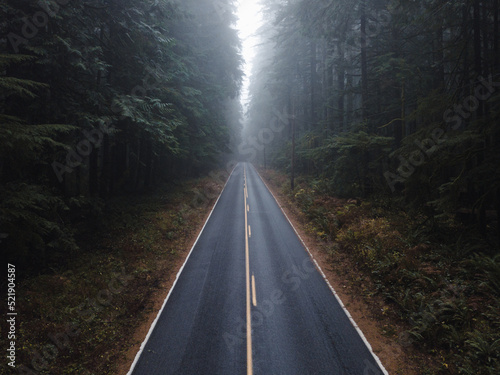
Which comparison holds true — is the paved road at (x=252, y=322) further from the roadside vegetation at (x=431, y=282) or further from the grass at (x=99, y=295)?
the roadside vegetation at (x=431, y=282)

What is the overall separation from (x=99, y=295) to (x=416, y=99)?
17.4m

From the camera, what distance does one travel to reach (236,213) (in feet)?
63.2

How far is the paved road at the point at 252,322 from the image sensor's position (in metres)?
5.84

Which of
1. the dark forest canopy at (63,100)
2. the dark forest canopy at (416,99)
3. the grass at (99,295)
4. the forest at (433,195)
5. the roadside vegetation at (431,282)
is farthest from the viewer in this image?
the dark forest canopy at (416,99)

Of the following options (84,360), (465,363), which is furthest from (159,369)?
(465,363)

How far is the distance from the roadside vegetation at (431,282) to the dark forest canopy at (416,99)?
125 cm

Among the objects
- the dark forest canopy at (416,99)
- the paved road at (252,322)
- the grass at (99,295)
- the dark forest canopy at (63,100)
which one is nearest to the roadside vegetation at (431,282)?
the dark forest canopy at (416,99)

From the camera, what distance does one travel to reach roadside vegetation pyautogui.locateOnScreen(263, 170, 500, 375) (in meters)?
5.77

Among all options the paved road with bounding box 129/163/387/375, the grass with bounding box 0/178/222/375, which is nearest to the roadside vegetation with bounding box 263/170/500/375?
the paved road with bounding box 129/163/387/375

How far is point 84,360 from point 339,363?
627 centimetres

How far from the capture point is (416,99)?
43.8ft

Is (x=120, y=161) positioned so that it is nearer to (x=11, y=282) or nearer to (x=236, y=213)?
(x=236, y=213)

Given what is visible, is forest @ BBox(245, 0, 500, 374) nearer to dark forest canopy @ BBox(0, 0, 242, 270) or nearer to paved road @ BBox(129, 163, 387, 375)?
paved road @ BBox(129, 163, 387, 375)

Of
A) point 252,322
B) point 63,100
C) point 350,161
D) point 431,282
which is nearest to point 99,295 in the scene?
point 252,322
